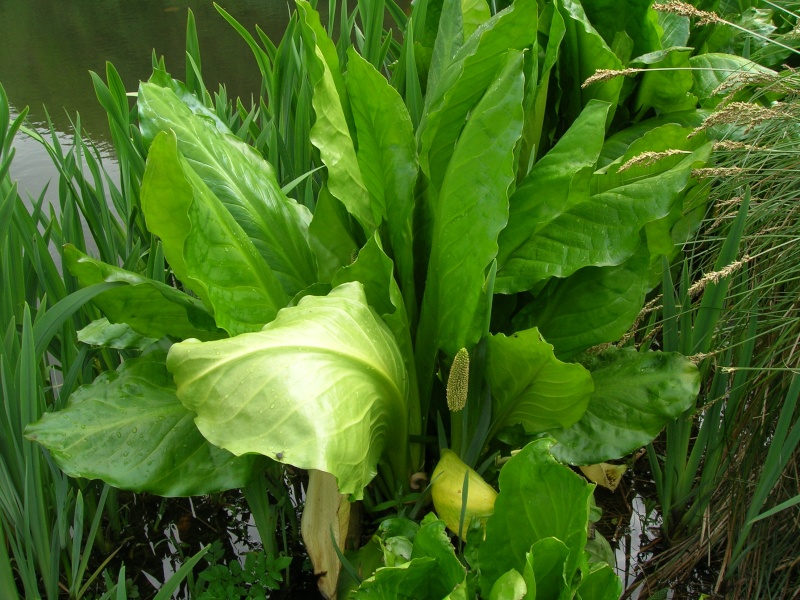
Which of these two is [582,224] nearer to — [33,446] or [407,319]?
[407,319]

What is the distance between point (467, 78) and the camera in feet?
3.40

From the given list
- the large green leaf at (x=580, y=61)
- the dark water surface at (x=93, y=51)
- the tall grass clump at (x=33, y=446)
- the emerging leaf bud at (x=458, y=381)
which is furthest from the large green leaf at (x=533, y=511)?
the dark water surface at (x=93, y=51)

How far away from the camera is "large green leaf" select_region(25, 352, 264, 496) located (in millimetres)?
884

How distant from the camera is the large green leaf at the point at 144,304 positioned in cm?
96

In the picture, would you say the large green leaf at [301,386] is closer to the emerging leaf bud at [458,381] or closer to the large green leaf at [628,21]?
the emerging leaf bud at [458,381]

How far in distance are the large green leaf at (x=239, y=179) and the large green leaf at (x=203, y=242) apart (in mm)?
118

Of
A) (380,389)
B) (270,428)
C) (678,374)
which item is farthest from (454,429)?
(270,428)

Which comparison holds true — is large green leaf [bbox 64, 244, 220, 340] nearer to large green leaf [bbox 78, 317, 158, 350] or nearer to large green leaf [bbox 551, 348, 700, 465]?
large green leaf [bbox 78, 317, 158, 350]

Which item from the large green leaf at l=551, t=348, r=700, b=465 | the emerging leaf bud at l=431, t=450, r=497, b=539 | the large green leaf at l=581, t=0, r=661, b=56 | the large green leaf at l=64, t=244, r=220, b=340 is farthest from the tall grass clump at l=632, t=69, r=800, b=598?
the large green leaf at l=64, t=244, r=220, b=340

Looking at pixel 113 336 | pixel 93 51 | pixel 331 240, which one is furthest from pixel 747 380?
pixel 93 51

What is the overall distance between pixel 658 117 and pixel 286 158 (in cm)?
74

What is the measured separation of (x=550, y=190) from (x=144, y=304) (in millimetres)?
568

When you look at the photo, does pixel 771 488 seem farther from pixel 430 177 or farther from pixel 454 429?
pixel 430 177

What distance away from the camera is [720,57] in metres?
1.45
